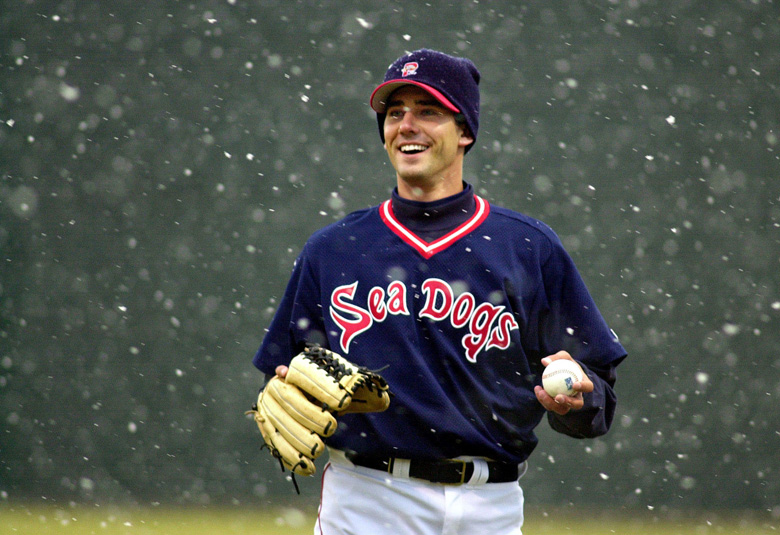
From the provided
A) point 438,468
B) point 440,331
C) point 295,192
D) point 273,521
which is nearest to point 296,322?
point 440,331

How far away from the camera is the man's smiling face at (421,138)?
209cm

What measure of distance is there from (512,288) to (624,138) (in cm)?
272

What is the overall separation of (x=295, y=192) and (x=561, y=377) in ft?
9.45

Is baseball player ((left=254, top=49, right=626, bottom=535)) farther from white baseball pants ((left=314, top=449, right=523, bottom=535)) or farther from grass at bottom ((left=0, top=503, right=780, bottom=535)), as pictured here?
grass at bottom ((left=0, top=503, right=780, bottom=535))

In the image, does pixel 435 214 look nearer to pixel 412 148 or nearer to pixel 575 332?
pixel 412 148

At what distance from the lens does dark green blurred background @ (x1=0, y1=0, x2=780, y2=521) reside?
438 cm

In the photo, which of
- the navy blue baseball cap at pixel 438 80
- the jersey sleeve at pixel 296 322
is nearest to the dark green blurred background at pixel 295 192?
the jersey sleeve at pixel 296 322

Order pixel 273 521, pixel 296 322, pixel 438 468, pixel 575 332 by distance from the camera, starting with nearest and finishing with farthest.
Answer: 1. pixel 438 468
2. pixel 575 332
3. pixel 296 322
4. pixel 273 521

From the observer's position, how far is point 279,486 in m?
4.36

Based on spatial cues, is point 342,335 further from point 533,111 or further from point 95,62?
point 95,62

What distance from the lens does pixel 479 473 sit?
1.99 m

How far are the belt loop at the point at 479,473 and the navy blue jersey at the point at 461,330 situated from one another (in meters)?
0.03

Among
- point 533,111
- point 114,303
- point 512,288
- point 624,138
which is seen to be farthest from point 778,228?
point 114,303

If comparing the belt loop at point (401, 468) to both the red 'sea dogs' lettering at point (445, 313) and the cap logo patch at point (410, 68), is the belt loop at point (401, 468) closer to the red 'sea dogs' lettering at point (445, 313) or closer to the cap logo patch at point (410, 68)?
the red 'sea dogs' lettering at point (445, 313)
